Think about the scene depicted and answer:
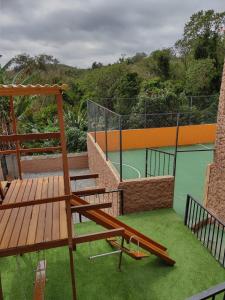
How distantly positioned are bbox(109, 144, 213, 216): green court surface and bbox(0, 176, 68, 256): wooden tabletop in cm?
392

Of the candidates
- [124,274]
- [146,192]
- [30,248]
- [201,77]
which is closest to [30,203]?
[30,248]

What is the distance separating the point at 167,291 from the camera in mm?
4469

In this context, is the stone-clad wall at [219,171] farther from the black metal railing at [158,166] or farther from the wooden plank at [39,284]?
the wooden plank at [39,284]

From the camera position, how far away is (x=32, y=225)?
3721mm

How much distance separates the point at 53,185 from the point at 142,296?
2546mm

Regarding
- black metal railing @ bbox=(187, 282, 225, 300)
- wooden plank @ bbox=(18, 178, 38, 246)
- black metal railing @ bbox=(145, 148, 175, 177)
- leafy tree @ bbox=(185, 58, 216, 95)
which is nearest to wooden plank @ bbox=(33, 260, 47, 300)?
wooden plank @ bbox=(18, 178, 38, 246)

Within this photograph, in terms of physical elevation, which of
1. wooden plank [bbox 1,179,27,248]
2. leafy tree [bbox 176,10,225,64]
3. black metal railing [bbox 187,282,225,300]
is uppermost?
leafy tree [bbox 176,10,225,64]

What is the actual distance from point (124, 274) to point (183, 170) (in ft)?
23.8

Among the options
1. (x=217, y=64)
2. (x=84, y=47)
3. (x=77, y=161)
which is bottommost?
(x=77, y=161)

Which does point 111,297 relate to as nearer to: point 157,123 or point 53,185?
point 53,185

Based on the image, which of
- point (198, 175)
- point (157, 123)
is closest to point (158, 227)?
point (198, 175)

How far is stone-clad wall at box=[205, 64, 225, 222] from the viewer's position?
6.76 metres

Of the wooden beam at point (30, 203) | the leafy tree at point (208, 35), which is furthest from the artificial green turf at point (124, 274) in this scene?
the leafy tree at point (208, 35)

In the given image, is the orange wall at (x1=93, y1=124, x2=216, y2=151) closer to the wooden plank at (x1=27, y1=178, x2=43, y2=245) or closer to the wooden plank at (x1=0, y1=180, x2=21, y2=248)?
the wooden plank at (x1=0, y1=180, x2=21, y2=248)
